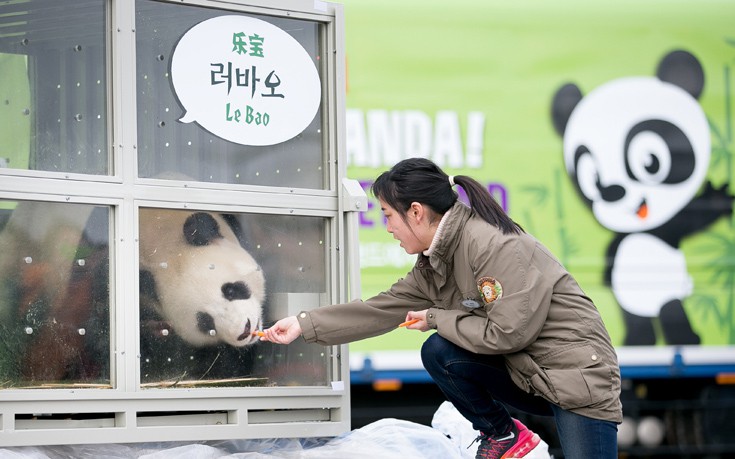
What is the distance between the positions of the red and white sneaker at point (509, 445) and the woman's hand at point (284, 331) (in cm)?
74

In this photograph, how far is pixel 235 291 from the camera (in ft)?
11.9

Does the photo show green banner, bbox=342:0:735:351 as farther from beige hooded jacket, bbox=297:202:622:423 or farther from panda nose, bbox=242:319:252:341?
beige hooded jacket, bbox=297:202:622:423

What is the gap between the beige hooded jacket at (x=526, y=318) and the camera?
312cm

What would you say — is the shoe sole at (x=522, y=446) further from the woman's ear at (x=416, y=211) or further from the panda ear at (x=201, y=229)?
the panda ear at (x=201, y=229)

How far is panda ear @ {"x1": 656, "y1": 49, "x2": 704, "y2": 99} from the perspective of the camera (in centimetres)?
696

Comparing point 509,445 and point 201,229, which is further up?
point 201,229

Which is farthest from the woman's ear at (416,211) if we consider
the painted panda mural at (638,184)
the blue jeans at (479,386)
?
the painted panda mural at (638,184)

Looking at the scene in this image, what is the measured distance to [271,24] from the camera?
379cm

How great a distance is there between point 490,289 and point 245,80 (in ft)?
4.03

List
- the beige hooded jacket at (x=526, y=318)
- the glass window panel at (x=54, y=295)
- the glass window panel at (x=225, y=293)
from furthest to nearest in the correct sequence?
the glass window panel at (x=225, y=293) < the glass window panel at (x=54, y=295) < the beige hooded jacket at (x=526, y=318)

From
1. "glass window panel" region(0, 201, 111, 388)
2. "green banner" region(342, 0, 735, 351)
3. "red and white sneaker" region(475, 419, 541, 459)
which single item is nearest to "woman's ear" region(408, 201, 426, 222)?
"red and white sneaker" region(475, 419, 541, 459)

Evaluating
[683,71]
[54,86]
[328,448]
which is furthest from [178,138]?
[683,71]

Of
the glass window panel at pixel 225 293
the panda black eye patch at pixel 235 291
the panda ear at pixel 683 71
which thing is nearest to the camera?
the glass window panel at pixel 225 293

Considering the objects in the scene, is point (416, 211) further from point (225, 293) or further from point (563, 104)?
point (563, 104)
